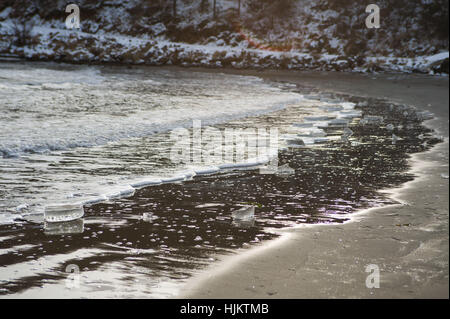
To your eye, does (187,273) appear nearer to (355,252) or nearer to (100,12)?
(355,252)

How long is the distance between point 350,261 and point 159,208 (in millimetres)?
1967

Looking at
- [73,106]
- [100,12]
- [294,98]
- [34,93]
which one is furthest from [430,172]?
[100,12]

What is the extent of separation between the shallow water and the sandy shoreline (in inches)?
8.0

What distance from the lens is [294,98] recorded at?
16.2m

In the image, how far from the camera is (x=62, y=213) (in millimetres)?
4227

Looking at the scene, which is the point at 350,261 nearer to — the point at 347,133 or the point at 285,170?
the point at 285,170

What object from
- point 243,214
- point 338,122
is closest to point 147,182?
point 243,214

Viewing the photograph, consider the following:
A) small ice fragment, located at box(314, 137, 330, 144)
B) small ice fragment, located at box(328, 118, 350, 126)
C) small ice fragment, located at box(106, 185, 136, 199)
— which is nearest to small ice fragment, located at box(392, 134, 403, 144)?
small ice fragment, located at box(314, 137, 330, 144)

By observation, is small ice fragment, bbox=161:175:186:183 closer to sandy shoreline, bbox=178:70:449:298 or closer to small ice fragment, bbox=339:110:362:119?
sandy shoreline, bbox=178:70:449:298

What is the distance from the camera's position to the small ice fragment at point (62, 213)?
4.17m

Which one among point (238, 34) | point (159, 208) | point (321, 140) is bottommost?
point (159, 208)

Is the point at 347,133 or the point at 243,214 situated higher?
Result: the point at 347,133

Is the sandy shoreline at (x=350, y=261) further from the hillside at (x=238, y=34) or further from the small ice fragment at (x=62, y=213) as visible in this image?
the hillside at (x=238, y=34)

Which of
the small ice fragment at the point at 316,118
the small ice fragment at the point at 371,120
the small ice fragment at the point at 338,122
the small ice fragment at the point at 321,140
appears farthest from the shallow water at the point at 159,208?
the small ice fragment at the point at 316,118
